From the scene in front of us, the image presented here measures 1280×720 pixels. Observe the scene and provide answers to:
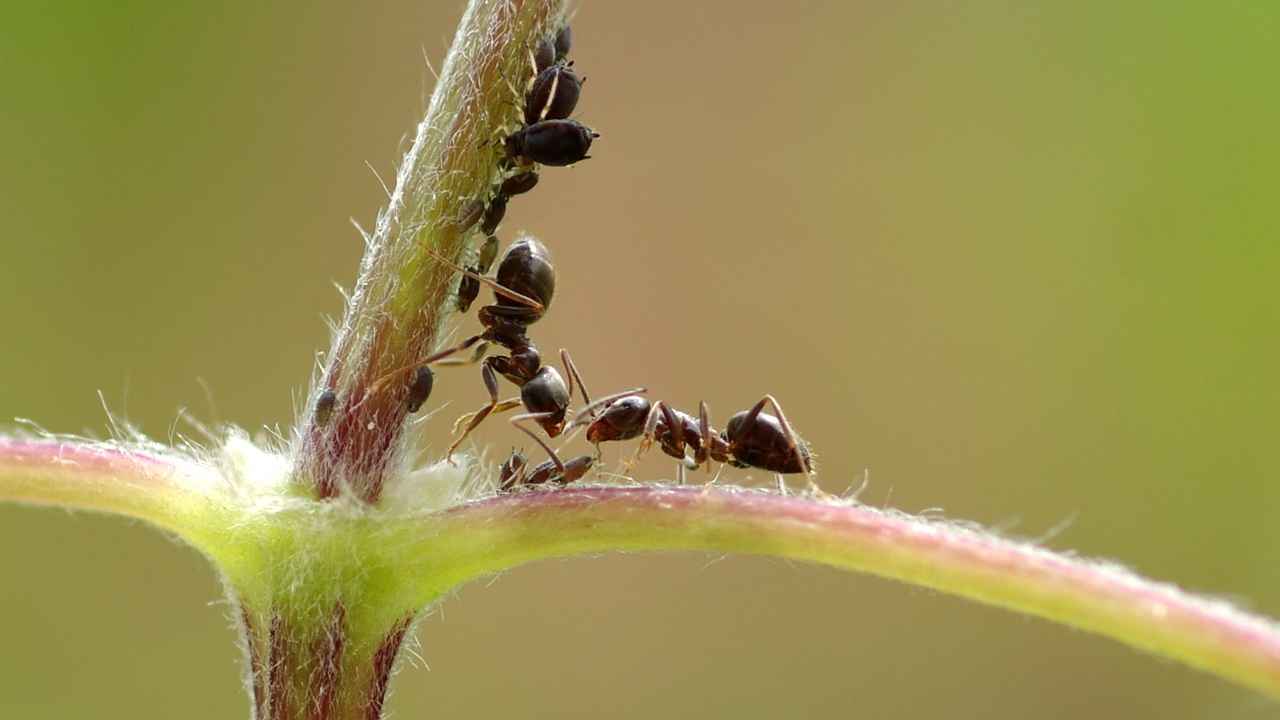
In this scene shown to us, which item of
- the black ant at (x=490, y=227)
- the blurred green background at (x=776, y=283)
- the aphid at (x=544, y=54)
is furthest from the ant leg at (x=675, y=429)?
the blurred green background at (x=776, y=283)

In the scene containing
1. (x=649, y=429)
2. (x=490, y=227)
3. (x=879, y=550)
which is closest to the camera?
(x=879, y=550)

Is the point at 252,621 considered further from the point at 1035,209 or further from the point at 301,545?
the point at 1035,209

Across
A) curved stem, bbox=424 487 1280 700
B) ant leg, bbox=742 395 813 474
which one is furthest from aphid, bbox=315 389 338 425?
ant leg, bbox=742 395 813 474

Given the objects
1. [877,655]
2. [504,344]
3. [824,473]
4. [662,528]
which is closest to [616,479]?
[504,344]

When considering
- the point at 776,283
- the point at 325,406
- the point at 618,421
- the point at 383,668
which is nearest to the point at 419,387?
the point at 325,406

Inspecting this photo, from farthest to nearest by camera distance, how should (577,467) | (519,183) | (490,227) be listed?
(577,467)
(519,183)
(490,227)

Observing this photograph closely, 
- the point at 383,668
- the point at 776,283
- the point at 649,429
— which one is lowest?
the point at 383,668

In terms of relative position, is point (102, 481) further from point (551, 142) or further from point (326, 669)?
point (551, 142)

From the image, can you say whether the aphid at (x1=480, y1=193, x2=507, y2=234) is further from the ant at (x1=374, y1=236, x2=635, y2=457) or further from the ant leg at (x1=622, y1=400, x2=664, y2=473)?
the ant leg at (x1=622, y1=400, x2=664, y2=473)
